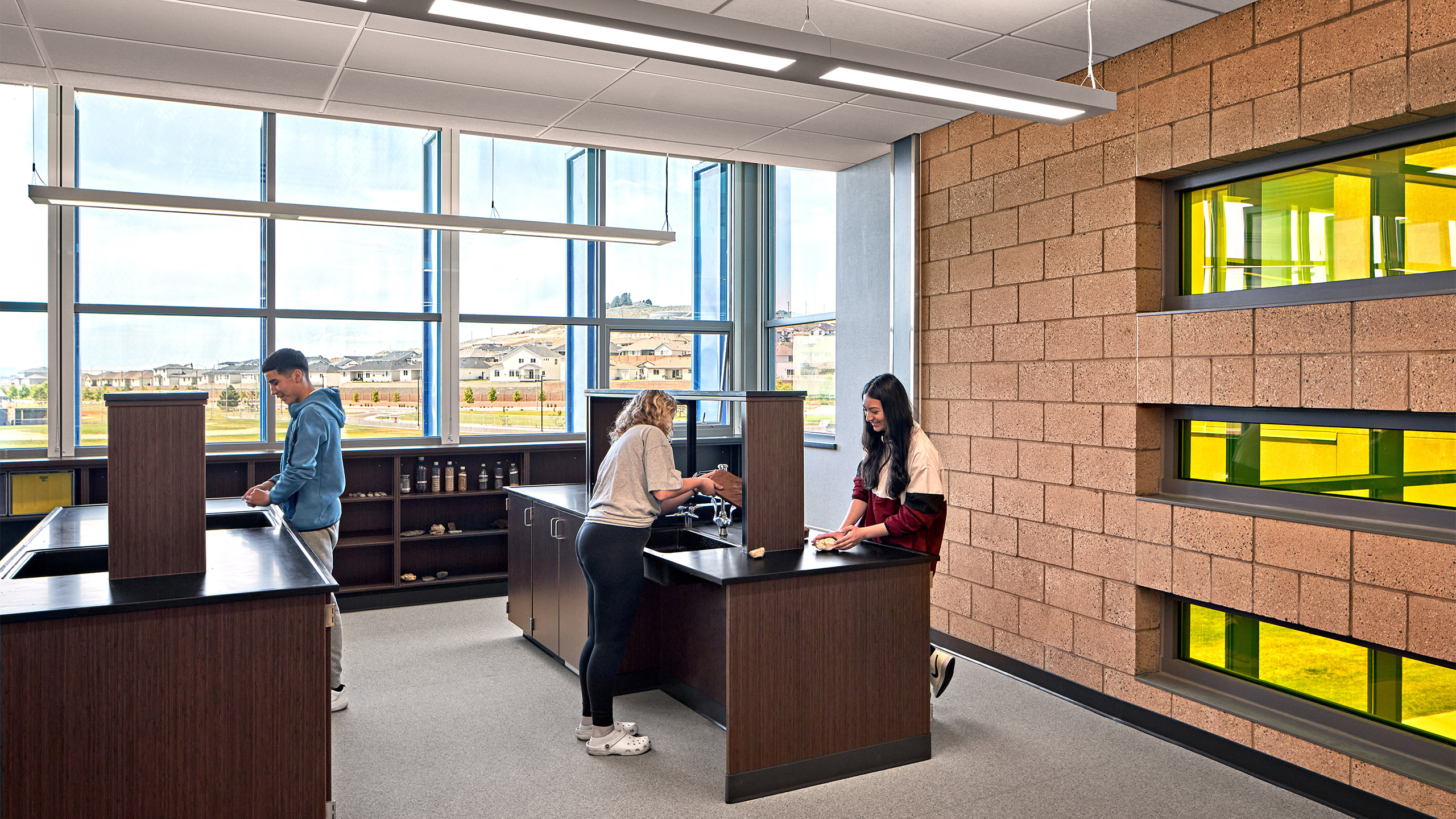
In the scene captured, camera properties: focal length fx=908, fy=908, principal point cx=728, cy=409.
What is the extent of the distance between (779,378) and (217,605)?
5.60 m

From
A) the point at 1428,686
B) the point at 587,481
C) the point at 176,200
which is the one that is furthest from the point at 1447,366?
the point at 176,200

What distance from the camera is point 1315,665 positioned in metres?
3.35

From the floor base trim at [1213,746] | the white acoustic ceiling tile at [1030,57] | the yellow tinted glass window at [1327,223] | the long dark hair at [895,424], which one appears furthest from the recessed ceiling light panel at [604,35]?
the floor base trim at [1213,746]

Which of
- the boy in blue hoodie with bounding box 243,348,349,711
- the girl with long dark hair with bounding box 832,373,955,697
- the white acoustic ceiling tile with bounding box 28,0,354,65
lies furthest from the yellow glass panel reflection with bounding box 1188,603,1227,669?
the white acoustic ceiling tile with bounding box 28,0,354,65

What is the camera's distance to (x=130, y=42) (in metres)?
3.79

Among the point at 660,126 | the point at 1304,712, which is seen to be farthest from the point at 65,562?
the point at 1304,712

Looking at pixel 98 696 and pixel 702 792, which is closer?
pixel 98 696

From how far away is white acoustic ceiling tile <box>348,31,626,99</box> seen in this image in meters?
3.83

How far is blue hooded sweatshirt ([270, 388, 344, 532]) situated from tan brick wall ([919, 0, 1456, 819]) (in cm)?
311

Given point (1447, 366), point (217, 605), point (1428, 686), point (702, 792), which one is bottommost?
point (702, 792)

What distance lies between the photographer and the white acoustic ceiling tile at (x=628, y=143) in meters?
5.28

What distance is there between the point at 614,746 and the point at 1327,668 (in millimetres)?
2662

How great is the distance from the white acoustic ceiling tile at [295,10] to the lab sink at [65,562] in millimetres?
2035

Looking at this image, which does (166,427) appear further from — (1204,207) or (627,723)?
(1204,207)
